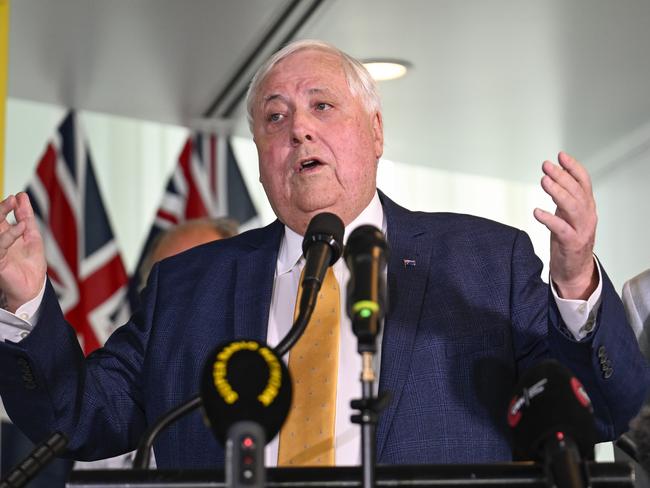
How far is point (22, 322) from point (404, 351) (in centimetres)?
72

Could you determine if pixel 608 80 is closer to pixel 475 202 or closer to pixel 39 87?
pixel 475 202

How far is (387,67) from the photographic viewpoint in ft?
19.2

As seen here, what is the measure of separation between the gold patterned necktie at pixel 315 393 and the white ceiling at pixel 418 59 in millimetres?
2988

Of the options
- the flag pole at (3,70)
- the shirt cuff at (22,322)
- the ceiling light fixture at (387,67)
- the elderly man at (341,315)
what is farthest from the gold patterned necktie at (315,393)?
the ceiling light fixture at (387,67)

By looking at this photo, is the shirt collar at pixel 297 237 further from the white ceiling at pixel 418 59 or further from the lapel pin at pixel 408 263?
the white ceiling at pixel 418 59

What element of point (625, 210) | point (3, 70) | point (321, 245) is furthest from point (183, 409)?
point (625, 210)

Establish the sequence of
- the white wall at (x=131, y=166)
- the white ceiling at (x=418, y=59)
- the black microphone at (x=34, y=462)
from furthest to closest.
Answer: the white wall at (x=131, y=166)
the white ceiling at (x=418, y=59)
the black microphone at (x=34, y=462)

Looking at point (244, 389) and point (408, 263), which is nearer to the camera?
point (244, 389)

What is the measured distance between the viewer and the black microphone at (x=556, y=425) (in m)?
1.51

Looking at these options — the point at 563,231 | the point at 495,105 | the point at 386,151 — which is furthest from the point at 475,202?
the point at 563,231

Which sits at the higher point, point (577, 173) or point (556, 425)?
point (577, 173)

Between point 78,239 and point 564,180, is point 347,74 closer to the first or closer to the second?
point 564,180

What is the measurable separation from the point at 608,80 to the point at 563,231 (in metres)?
4.57

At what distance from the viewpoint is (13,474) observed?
63.4 inches
